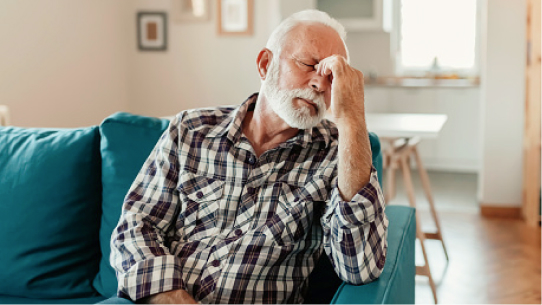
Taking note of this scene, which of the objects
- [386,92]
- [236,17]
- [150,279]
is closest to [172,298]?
[150,279]

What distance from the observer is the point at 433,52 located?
6.74 meters

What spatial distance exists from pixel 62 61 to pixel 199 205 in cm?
291

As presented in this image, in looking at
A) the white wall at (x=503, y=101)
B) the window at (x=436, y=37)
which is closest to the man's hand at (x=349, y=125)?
the white wall at (x=503, y=101)

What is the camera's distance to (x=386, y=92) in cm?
618

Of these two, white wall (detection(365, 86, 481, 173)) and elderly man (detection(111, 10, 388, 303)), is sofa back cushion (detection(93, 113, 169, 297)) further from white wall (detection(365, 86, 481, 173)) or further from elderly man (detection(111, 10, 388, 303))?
white wall (detection(365, 86, 481, 173))

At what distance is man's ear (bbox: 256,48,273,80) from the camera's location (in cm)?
172

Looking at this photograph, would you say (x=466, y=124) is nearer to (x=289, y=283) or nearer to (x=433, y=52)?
(x=433, y=52)

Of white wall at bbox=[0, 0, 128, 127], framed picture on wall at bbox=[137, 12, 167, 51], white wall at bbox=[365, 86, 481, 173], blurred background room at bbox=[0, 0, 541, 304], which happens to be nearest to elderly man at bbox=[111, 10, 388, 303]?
blurred background room at bbox=[0, 0, 541, 304]

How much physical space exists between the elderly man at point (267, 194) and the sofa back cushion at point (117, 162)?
0.13m

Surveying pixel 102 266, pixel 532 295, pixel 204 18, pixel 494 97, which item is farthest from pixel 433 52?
pixel 102 266

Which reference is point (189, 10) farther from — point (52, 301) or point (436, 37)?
point (52, 301)

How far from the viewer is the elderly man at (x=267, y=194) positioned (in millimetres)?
1462

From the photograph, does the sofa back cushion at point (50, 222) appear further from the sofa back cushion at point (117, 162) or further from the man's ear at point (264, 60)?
the man's ear at point (264, 60)

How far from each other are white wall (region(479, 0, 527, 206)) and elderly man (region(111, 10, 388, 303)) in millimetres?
2987
